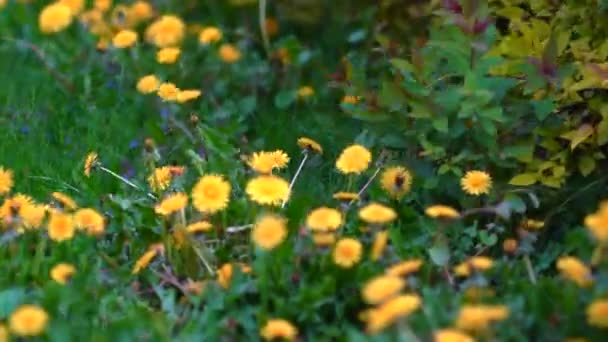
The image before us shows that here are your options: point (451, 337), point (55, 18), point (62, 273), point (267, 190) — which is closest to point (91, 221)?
point (62, 273)

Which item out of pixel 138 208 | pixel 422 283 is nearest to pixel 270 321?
pixel 422 283

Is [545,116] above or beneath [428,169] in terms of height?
above

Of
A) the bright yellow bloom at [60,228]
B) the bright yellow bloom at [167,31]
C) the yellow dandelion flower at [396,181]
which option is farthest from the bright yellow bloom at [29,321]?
the bright yellow bloom at [167,31]

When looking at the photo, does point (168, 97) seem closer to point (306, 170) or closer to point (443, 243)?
point (306, 170)

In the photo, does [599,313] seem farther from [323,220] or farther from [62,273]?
[62,273]

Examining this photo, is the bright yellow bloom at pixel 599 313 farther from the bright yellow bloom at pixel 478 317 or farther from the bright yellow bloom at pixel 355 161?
the bright yellow bloom at pixel 355 161

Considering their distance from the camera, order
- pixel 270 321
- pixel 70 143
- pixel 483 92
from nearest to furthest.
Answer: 1. pixel 270 321
2. pixel 483 92
3. pixel 70 143
